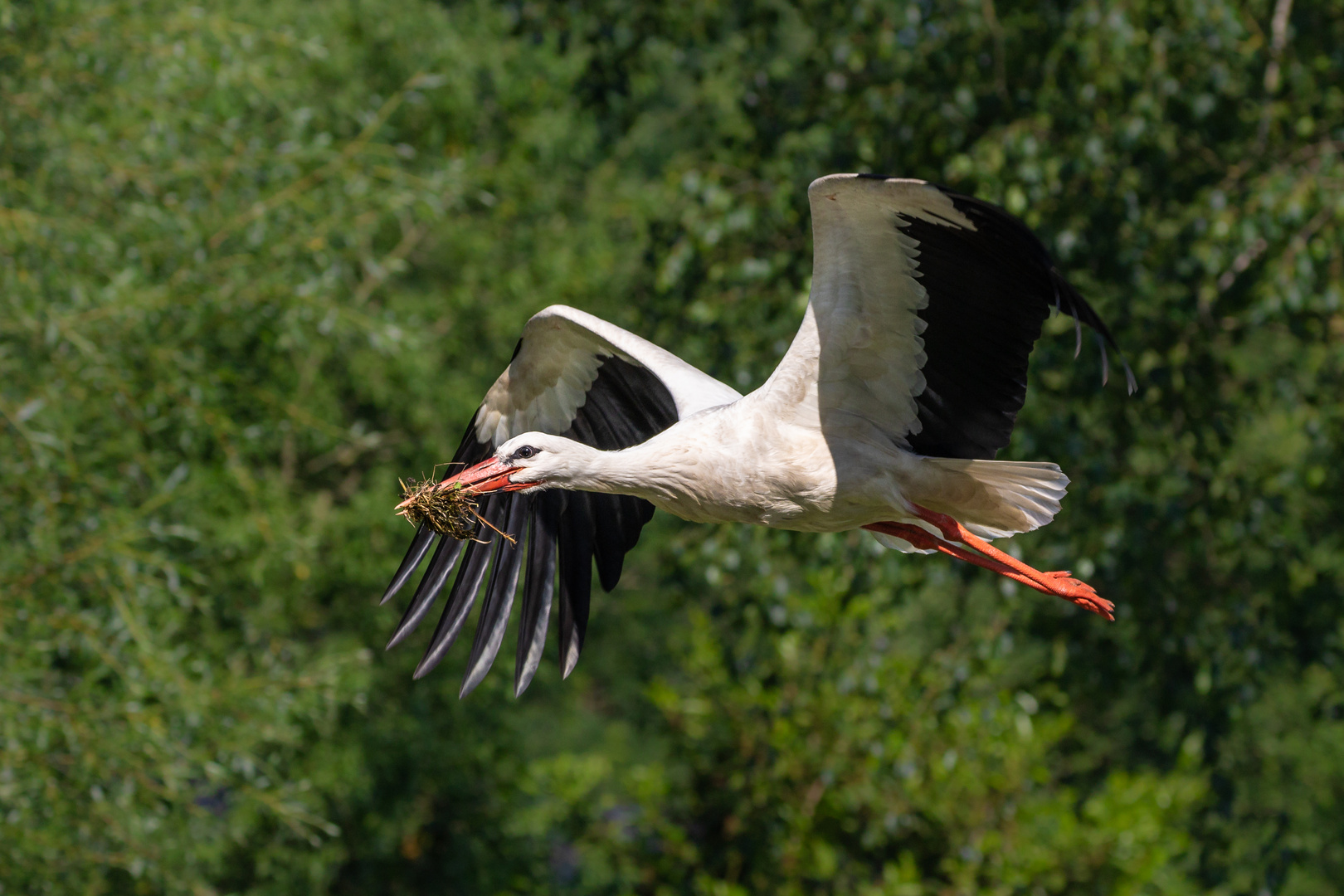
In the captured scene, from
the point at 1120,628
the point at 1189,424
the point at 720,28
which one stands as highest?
the point at 720,28

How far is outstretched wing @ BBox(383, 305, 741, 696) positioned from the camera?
5.14 metres

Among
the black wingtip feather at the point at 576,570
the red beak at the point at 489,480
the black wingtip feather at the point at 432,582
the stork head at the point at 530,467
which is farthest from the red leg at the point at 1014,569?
the black wingtip feather at the point at 432,582

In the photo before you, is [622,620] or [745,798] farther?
[622,620]

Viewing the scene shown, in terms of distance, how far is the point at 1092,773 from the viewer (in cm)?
1205

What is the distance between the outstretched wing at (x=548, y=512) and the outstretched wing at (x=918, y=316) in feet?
2.56

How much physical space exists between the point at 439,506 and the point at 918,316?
4.63ft

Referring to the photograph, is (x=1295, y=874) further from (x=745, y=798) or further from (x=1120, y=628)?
(x=1120, y=628)

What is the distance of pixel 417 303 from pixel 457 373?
25.5 inches

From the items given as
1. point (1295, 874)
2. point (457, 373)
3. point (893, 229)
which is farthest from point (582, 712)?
point (893, 229)

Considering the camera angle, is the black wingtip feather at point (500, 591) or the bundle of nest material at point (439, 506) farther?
the black wingtip feather at point (500, 591)

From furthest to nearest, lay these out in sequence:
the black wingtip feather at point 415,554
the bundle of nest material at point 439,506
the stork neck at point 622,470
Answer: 1. the black wingtip feather at point 415,554
2. the stork neck at point 622,470
3. the bundle of nest material at point 439,506

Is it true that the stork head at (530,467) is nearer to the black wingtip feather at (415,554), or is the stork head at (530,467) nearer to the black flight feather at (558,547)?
the black flight feather at (558,547)

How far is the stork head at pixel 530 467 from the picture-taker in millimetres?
4207

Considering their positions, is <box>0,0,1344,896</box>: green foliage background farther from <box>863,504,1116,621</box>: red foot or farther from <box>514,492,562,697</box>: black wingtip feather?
<box>863,504,1116,621</box>: red foot
